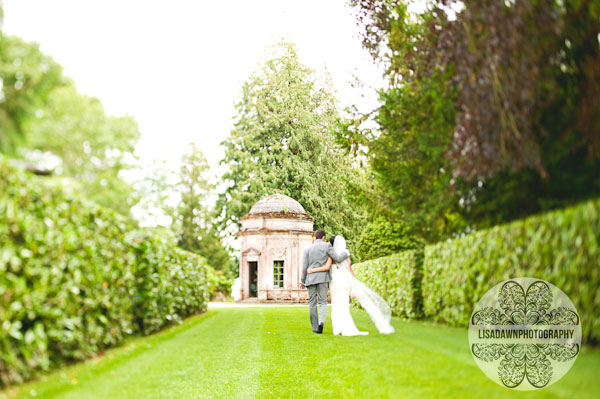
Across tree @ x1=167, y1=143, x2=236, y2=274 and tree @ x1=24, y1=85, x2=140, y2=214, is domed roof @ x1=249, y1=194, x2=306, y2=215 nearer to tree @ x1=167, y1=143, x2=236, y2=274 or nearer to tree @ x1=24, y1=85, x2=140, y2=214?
tree @ x1=167, y1=143, x2=236, y2=274

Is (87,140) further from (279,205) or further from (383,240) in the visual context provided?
(383,240)

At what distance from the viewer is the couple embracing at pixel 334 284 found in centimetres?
403

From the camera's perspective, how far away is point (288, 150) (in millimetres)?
4395

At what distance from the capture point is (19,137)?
214 cm

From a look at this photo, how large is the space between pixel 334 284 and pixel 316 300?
0.23 meters

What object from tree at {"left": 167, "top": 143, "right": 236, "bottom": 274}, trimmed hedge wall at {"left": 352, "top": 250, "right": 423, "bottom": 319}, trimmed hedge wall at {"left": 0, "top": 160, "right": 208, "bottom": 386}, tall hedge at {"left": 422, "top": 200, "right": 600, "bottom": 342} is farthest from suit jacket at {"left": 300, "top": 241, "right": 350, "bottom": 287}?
trimmed hedge wall at {"left": 0, "top": 160, "right": 208, "bottom": 386}

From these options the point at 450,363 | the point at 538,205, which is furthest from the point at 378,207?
the point at 538,205

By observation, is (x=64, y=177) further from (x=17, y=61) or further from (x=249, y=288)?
(x=249, y=288)

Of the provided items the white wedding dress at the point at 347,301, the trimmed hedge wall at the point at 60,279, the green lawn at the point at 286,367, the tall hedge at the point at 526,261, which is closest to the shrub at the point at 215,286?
the green lawn at the point at 286,367

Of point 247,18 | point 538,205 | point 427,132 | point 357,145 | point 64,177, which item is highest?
point 247,18

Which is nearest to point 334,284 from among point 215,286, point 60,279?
point 60,279

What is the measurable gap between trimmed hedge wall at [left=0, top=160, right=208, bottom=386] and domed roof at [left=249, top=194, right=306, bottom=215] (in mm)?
1585

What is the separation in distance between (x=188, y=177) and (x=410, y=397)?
3.44 m

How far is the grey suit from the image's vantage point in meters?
4.21
